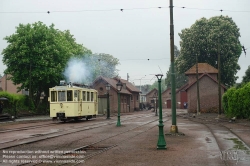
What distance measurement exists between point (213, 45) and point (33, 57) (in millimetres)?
30038

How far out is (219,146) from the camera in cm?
1245

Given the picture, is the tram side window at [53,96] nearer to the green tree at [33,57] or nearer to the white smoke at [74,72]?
the green tree at [33,57]

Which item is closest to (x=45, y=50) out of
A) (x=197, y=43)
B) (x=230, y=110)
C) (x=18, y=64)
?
(x=18, y=64)

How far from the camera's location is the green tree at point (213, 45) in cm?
5662

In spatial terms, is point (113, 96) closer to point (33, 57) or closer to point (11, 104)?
point (33, 57)

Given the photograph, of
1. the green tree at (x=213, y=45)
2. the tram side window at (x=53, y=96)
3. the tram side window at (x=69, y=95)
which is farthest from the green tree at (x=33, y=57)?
the green tree at (x=213, y=45)

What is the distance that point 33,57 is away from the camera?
41.2 meters

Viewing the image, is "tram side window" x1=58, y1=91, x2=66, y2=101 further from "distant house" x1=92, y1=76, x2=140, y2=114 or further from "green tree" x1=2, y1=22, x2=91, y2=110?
"distant house" x1=92, y1=76, x2=140, y2=114

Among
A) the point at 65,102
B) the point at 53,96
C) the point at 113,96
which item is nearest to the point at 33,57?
the point at 53,96

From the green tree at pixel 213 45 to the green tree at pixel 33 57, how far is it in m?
25.3

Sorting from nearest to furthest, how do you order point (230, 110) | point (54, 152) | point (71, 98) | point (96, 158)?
point (96, 158) < point (54, 152) < point (71, 98) < point (230, 110)

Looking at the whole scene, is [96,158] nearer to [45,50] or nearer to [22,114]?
[22,114]

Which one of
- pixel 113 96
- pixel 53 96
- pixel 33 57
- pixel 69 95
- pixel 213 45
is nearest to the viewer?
pixel 69 95

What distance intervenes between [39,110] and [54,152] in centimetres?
3466
